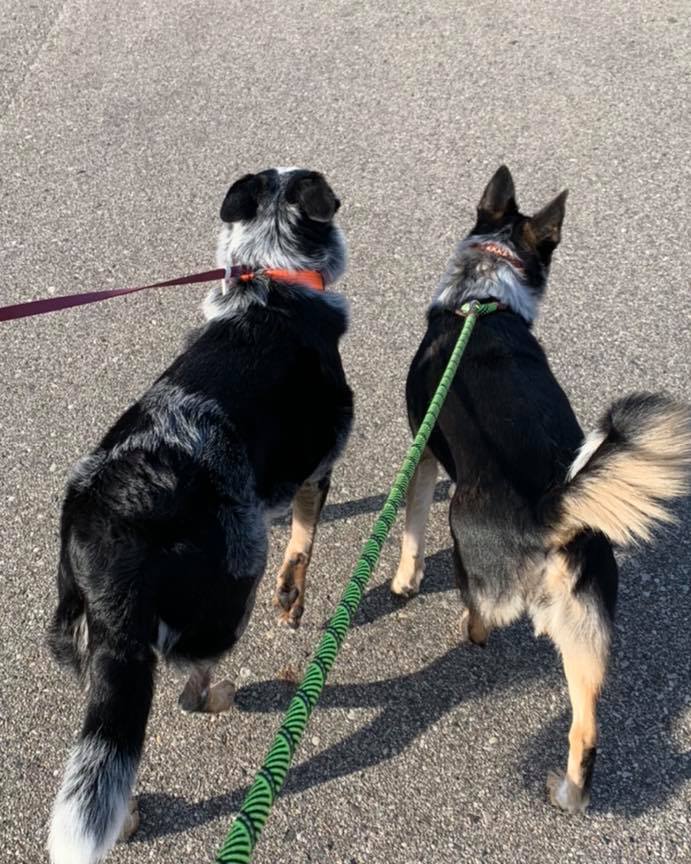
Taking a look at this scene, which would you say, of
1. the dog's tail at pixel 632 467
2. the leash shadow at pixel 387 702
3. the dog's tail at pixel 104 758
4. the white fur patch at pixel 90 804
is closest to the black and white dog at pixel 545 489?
the dog's tail at pixel 632 467

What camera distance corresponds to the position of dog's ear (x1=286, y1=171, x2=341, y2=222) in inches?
128

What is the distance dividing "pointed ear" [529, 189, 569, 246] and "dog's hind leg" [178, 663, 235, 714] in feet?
7.99

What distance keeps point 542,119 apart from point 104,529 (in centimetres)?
536

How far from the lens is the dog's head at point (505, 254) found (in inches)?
136

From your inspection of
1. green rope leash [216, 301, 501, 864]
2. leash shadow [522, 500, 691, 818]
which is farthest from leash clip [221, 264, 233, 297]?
leash shadow [522, 500, 691, 818]

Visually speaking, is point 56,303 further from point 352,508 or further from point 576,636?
point 576,636

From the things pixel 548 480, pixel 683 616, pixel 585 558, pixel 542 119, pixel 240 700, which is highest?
pixel 542 119

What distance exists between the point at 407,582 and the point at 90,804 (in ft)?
5.60

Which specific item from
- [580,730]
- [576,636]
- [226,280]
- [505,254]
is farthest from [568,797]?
[226,280]

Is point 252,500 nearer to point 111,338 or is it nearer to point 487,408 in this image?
point 487,408

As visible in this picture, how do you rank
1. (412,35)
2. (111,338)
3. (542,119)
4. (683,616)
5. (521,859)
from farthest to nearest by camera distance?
(412,35) < (542,119) < (111,338) < (683,616) < (521,859)

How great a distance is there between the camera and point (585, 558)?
2479 millimetres

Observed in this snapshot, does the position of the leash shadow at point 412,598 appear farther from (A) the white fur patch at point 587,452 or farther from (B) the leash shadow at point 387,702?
(A) the white fur patch at point 587,452

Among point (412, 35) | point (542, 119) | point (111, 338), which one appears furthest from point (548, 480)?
point (412, 35)
